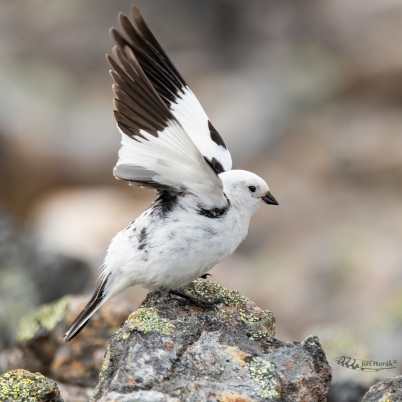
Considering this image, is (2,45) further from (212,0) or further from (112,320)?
(112,320)

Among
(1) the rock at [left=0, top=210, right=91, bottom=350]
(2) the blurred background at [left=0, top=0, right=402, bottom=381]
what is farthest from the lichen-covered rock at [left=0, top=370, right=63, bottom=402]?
(2) the blurred background at [left=0, top=0, right=402, bottom=381]

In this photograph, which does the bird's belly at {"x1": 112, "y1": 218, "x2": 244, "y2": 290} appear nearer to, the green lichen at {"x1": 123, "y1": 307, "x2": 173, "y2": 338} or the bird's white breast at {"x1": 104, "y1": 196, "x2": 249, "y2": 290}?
the bird's white breast at {"x1": 104, "y1": 196, "x2": 249, "y2": 290}

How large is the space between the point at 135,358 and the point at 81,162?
1740cm

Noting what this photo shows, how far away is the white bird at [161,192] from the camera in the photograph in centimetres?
509

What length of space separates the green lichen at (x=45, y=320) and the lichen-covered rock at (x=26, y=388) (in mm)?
2018

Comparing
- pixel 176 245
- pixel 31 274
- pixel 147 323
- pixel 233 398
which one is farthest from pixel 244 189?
pixel 31 274

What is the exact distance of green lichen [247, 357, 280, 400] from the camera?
168 inches

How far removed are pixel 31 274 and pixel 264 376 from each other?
5.30 m

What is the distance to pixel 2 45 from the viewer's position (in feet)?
83.1

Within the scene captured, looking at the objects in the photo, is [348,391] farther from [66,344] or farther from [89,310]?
[66,344]

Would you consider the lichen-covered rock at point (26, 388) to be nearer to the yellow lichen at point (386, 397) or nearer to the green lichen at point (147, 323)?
the green lichen at point (147, 323)

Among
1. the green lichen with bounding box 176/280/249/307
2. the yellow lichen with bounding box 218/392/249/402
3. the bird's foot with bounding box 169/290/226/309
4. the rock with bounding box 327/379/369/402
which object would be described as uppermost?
the green lichen with bounding box 176/280/249/307

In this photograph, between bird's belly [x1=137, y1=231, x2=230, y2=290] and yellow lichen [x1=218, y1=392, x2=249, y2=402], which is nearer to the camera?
yellow lichen [x1=218, y1=392, x2=249, y2=402]

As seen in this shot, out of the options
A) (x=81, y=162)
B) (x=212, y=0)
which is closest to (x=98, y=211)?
(x=81, y=162)
